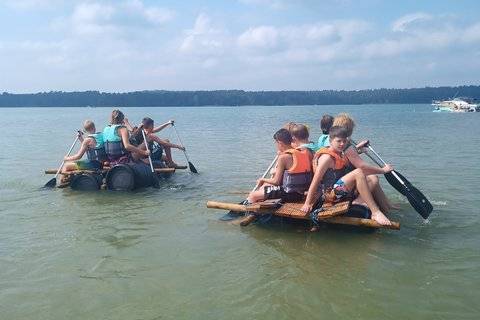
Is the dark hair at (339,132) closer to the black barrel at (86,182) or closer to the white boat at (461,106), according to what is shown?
the black barrel at (86,182)

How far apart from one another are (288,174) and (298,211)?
776 mm

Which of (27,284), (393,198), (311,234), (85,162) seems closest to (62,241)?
(27,284)

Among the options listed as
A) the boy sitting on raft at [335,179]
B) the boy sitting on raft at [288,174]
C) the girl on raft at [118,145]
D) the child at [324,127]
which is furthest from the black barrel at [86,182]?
the boy sitting on raft at [335,179]

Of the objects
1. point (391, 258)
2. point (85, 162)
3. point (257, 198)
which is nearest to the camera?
point (391, 258)

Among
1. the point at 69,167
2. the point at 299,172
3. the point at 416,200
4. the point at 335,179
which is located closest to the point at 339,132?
the point at 335,179

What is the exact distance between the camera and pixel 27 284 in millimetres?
6418

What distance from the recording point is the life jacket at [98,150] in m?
13.2

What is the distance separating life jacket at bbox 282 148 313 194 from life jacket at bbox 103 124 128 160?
5.83m

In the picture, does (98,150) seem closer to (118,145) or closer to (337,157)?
(118,145)

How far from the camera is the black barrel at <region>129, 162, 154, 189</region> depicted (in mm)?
12727

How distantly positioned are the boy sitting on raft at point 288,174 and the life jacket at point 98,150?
5.87 metres

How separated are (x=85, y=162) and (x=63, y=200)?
1723 mm

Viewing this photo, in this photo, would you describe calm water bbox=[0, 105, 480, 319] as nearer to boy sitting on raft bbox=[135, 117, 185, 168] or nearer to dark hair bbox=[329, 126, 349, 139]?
dark hair bbox=[329, 126, 349, 139]

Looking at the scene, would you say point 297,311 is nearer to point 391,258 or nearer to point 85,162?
point 391,258
